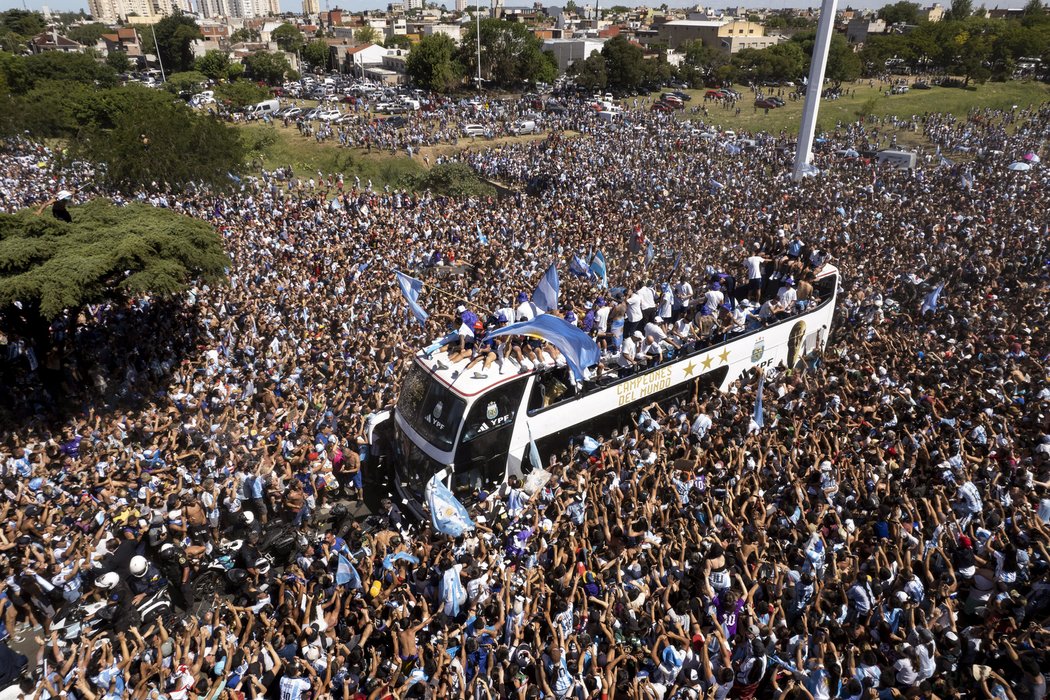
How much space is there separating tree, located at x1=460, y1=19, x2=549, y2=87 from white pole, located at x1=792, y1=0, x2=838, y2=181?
1682 inches

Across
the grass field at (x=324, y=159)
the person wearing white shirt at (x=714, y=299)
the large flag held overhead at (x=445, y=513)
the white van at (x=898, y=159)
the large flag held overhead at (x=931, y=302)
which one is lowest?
the grass field at (x=324, y=159)

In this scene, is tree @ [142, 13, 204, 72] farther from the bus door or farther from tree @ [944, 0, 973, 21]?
tree @ [944, 0, 973, 21]

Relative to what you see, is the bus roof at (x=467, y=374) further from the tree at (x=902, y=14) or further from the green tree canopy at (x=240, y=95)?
the tree at (x=902, y=14)

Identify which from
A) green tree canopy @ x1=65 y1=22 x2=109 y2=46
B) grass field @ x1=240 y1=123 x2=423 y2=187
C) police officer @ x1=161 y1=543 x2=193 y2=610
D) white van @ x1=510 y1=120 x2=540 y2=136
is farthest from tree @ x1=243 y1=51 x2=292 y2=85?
green tree canopy @ x1=65 y1=22 x2=109 y2=46

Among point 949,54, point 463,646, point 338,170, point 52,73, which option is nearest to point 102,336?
point 463,646

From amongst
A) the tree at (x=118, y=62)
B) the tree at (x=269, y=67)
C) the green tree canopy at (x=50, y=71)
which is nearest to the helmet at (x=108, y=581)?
the green tree canopy at (x=50, y=71)

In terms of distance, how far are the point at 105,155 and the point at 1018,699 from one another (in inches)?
1340

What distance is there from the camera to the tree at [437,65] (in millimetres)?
63844

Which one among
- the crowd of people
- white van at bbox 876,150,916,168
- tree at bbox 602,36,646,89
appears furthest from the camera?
tree at bbox 602,36,646,89

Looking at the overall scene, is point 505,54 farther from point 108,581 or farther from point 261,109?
point 108,581

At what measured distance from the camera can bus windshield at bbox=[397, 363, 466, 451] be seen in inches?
352

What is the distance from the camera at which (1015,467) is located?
29.2 ft

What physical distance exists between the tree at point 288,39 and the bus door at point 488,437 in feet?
360

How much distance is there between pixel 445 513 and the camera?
26.9 ft
